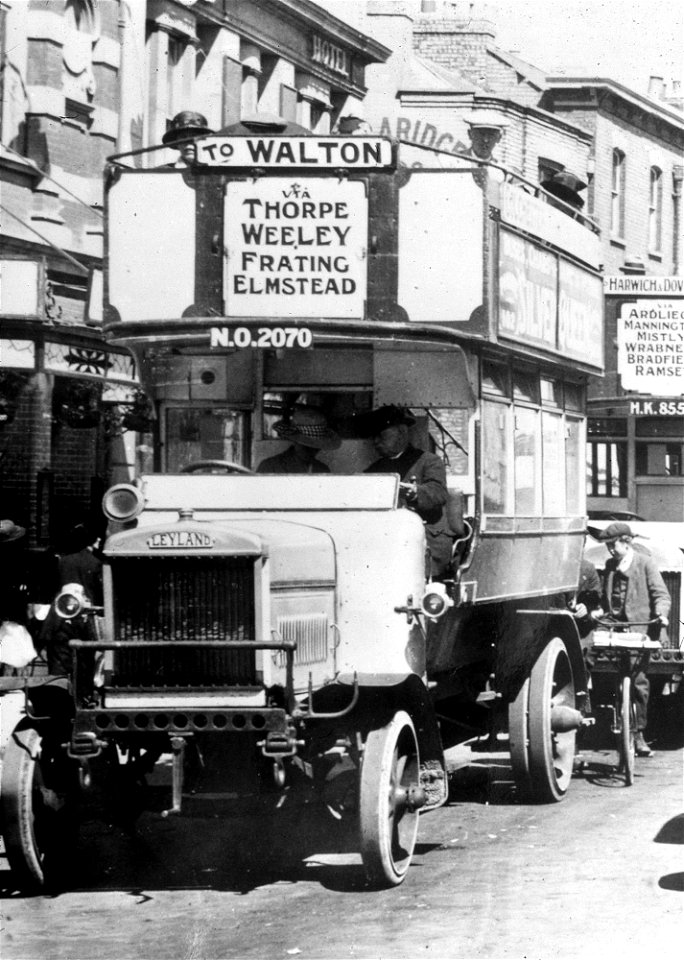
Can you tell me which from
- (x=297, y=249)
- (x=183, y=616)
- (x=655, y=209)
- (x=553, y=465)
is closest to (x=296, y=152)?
(x=297, y=249)

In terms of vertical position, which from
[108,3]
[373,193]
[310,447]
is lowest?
[310,447]

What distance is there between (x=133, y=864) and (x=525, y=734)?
121 inches

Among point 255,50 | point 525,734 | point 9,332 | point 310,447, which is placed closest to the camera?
point 310,447

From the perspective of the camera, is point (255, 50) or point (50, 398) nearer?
point (50, 398)

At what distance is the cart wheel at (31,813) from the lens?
8148mm

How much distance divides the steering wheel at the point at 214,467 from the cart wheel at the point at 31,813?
1755mm

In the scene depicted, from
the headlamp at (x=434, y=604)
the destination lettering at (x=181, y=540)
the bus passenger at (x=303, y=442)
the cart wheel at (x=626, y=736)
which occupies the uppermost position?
the bus passenger at (x=303, y=442)

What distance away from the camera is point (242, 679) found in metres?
7.99

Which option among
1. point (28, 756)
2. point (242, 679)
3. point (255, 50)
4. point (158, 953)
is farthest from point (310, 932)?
point (255, 50)

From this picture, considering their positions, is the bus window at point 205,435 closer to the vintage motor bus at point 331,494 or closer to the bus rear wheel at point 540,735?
the vintage motor bus at point 331,494

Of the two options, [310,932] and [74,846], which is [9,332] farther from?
[310,932]

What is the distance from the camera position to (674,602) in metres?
14.9

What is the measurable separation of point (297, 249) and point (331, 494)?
142 centimetres

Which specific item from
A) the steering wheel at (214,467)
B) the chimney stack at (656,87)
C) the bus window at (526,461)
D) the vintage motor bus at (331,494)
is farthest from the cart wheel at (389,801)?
the chimney stack at (656,87)
